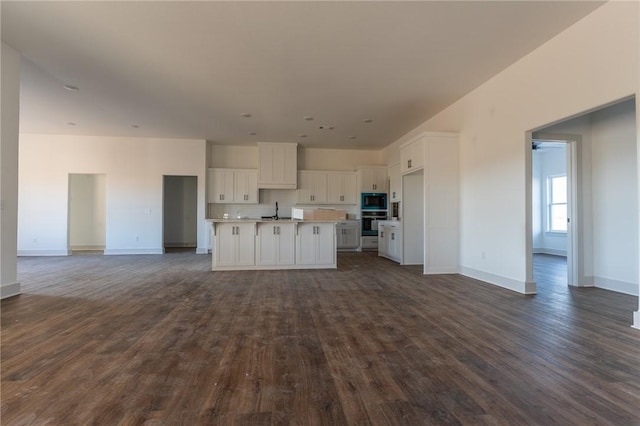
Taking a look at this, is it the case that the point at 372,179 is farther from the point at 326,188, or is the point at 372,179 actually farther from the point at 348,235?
the point at 348,235

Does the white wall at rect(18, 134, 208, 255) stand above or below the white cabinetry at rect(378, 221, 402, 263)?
above

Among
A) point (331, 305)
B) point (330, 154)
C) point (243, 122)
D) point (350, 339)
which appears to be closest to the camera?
point (350, 339)

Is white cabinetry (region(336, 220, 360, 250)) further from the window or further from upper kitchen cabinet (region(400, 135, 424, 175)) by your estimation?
the window

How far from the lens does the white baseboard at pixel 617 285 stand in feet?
12.8

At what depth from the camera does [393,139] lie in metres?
8.09

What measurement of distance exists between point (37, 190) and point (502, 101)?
10399mm

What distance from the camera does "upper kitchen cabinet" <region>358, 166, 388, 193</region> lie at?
8883mm

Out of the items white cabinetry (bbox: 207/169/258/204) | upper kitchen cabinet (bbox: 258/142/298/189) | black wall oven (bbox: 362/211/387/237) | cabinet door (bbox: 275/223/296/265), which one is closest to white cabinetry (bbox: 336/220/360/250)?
black wall oven (bbox: 362/211/387/237)

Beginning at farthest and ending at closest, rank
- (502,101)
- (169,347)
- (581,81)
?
(502,101), (581,81), (169,347)

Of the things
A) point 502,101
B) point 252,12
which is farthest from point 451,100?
point 252,12

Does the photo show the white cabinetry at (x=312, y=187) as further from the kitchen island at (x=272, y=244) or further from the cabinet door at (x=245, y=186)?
the kitchen island at (x=272, y=244)

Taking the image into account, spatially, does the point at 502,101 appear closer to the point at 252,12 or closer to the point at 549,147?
the point at 252,12

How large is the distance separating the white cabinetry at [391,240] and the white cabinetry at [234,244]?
10.2 ft

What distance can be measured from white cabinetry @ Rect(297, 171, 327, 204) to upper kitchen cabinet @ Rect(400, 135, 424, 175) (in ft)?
10.5
